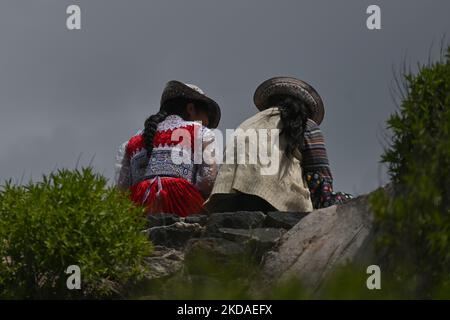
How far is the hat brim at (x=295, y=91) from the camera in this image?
41.0ft

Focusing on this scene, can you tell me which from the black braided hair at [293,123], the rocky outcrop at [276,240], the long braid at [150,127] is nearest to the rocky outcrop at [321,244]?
the rocky outcrop at [276,240]

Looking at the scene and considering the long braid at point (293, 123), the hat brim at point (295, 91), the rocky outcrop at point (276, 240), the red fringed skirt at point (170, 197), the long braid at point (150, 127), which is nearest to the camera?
the rocky outcrop at point (276, 240)

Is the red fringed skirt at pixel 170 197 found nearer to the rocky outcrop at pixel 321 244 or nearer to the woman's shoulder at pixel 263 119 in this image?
the woman's shoulder at pixel 263 119

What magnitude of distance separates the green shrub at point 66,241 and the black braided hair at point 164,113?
2.74m

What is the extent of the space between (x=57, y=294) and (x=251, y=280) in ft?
4.94

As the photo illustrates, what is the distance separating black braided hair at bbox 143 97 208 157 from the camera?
12156 mm

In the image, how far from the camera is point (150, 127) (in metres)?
12.2

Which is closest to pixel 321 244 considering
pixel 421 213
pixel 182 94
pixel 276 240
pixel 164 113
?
pixel 276 240

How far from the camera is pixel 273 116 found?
1200cm

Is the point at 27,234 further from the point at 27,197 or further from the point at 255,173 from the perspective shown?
the point at 255,173

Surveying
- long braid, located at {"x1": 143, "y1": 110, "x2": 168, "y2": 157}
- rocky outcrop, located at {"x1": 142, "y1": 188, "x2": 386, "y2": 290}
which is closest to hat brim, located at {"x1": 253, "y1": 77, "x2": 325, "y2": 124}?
long braid, located at {"x1": 143, "y1": 110, "x2": 168, "y2": 157}

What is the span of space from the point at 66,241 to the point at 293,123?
3.41 metres
